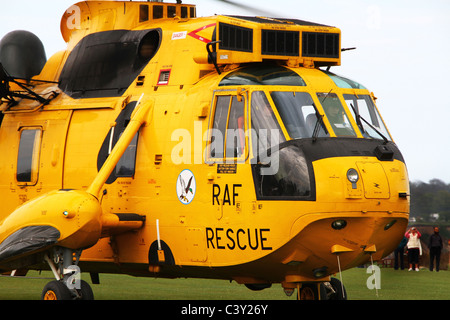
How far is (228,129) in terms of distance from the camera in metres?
16.0

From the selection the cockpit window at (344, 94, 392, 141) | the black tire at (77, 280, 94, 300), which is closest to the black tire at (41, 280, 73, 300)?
the black tire at (77, 280, 94, 300)

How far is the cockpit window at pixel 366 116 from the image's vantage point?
16.4 metres

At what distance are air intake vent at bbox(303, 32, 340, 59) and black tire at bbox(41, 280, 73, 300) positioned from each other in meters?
5.85

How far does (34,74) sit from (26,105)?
153 centimetres

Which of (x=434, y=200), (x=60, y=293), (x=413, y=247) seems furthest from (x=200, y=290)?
(x=434, y=200)

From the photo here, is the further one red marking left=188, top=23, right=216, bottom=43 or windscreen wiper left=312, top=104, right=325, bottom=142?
red marking left=188, top=23, right=216, bottom=43

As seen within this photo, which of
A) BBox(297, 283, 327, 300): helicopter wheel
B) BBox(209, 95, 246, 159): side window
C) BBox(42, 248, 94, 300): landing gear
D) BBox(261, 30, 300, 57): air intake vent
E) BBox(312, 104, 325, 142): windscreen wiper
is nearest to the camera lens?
BBox(312, 104, 325, 142): windscreen wiper

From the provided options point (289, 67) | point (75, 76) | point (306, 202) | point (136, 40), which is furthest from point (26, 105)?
point (306, 202)

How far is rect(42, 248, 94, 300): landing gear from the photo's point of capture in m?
16.3

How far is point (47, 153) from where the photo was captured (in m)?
18.5

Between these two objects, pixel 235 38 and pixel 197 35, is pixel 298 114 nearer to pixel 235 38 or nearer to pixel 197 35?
pixel 235 38

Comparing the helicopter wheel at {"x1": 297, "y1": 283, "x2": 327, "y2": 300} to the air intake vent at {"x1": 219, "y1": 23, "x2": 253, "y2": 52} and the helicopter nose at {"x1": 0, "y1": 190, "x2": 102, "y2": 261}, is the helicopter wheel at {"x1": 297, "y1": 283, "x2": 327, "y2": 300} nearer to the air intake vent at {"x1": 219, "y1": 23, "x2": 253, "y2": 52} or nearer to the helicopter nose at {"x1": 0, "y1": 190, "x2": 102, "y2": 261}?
the helicopter nose at {"x1": 0, "y1": 190, "x2": 102, "y2": 261}
